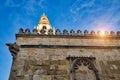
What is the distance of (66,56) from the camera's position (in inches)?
388

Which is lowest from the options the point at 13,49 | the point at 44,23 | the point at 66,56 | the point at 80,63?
the point at 80,63

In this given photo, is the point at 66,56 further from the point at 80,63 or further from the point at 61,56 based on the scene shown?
the point at 80,63

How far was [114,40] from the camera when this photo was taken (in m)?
10.9

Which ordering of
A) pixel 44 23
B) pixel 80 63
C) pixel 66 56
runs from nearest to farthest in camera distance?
pixel 80 63 → pixel 66 56 → pixel 44 23

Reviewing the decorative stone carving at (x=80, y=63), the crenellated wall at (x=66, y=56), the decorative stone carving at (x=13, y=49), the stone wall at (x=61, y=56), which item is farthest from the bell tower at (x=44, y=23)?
the decorative stone carving at (x=80, y=63)

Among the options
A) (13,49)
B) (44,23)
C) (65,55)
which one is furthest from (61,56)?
(44,23)

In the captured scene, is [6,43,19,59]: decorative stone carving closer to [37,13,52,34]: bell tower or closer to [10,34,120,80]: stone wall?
[10,34,120,80]: stone wall

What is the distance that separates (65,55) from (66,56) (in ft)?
0.30

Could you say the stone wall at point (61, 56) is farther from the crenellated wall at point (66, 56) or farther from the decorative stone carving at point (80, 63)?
the decorative stone carving at point (80, 63)

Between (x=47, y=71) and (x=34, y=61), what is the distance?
954 mm

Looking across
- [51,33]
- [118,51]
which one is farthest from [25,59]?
[118,51]

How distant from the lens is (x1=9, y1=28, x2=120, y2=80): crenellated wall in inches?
358

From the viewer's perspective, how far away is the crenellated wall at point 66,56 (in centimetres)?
910

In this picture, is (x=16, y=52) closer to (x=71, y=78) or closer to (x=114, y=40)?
(x=71, y=78)
